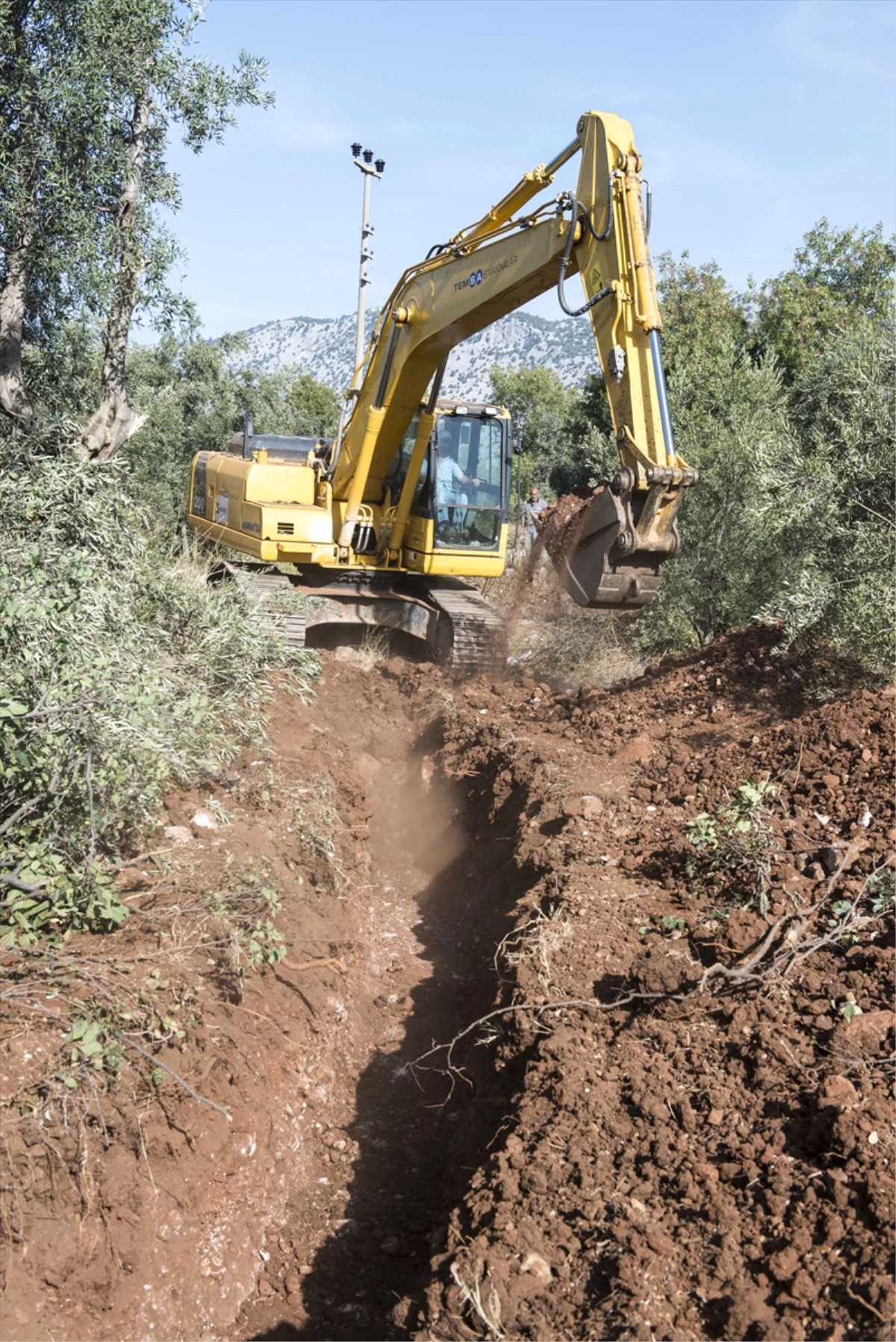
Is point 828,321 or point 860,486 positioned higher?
point 828,321

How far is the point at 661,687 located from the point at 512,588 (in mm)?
5985

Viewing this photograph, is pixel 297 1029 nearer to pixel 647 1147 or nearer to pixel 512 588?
pixel 647 1147

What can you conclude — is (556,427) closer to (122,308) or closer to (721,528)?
(721,528)

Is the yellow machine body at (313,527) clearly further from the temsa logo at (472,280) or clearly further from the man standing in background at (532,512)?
the man standing in background at (532,512)

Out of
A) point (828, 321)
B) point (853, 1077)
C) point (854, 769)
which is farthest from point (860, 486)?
point (828, 321)

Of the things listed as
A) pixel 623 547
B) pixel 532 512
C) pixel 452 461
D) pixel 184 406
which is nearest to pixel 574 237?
pixel 623 547

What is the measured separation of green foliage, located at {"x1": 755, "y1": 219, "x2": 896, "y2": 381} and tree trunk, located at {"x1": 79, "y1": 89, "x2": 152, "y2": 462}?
53.3 ft

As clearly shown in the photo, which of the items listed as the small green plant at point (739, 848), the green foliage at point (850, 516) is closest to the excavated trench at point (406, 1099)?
the small green plant at point (739, 848)

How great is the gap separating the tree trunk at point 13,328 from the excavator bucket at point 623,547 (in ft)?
17.4

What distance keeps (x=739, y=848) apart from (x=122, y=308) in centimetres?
843

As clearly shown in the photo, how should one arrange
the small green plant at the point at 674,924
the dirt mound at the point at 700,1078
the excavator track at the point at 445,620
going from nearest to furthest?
1. the dirt mound at the point at 700,1078
2. the small green plant at the point at 674,924
3. the excavator track at the point at 445,620

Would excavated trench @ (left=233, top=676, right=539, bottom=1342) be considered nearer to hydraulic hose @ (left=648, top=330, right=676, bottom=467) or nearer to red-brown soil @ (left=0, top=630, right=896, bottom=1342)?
red-brown soil @ (left=0, top=630, right=896, bottom=1342)

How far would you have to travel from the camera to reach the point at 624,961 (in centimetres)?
539

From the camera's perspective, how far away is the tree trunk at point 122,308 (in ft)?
35.1
